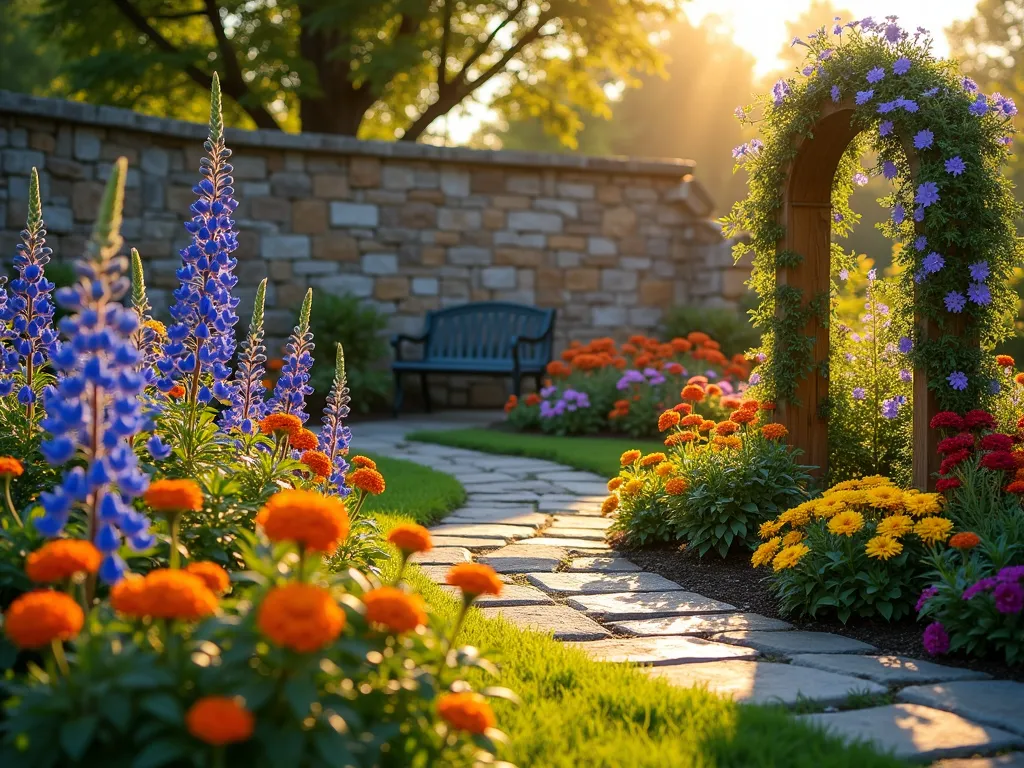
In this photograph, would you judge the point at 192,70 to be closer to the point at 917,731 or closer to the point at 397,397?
the point at 397,397

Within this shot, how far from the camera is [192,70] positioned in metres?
13.1

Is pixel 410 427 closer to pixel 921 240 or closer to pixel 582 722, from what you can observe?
pixel 921 240

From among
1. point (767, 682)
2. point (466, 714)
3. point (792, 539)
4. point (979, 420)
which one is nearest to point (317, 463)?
point (767, 682)

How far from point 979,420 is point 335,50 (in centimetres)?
1012

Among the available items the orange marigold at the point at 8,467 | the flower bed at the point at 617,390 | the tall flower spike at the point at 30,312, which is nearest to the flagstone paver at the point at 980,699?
the orange marigold at the point at 8,467

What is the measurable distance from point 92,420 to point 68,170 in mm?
7601

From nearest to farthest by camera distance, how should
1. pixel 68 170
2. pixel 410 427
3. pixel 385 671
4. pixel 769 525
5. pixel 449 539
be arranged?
pixel 385 671, pixel 769 525, pixel 449 539, pixel 68 170, pixel 410 427

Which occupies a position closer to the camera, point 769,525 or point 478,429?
point 769,525

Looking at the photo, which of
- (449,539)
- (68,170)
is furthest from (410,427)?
(449,539)

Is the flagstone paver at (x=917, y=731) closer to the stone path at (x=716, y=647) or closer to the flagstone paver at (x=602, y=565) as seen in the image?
the stone path at (x=716, y=647)

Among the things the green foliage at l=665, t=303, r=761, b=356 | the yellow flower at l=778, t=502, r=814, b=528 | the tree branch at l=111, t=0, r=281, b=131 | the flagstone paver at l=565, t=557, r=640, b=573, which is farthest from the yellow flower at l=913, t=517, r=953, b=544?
the tree branch at l=111, t=0, r=281, b=131

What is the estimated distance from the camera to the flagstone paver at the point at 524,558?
4.10m

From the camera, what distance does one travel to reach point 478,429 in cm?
903

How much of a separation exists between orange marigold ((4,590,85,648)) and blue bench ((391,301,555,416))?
848cm
